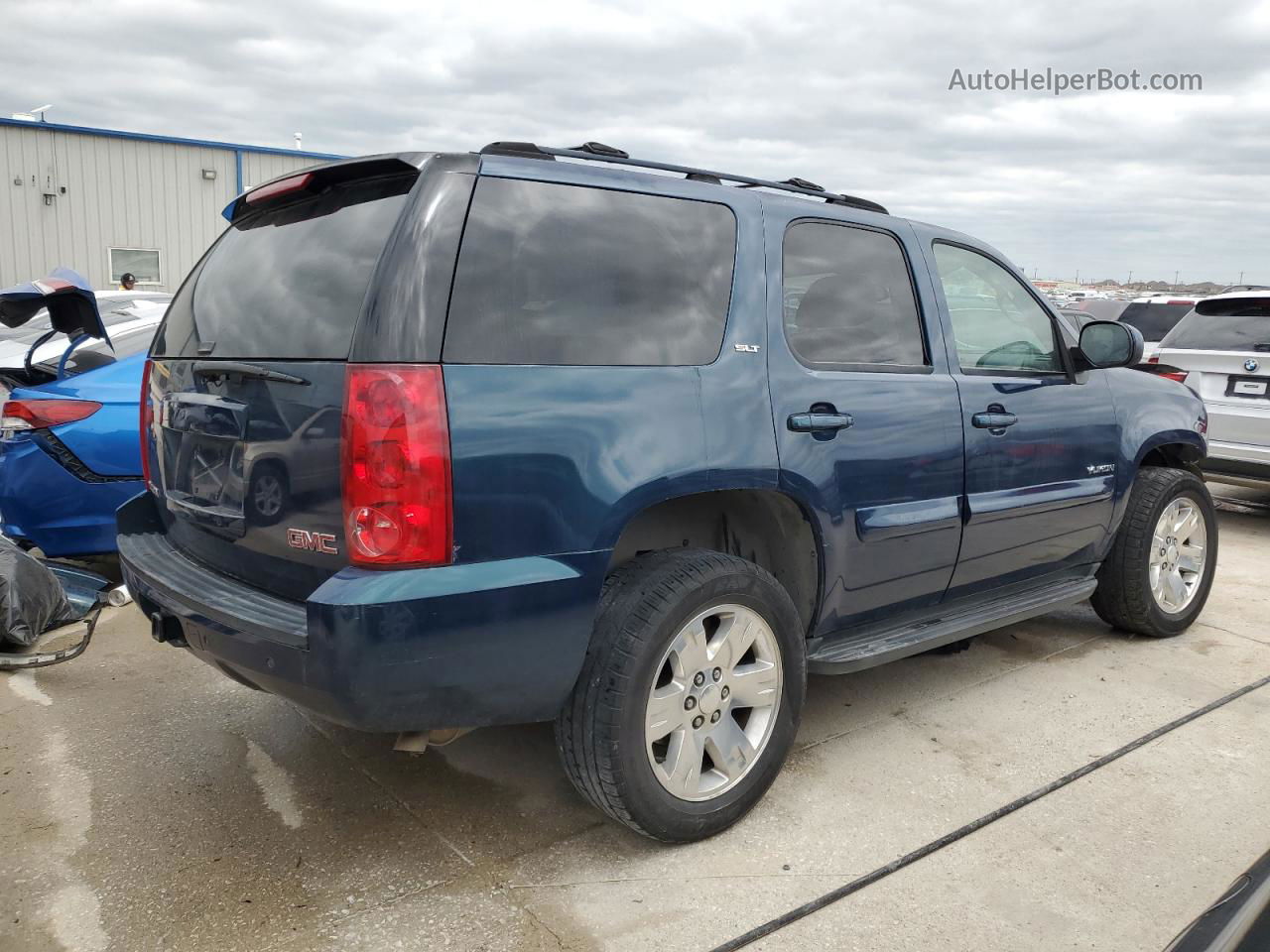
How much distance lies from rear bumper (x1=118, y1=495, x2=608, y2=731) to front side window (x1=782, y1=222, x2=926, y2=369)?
1124 mm

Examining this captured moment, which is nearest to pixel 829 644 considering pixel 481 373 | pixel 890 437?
pixel 890 437

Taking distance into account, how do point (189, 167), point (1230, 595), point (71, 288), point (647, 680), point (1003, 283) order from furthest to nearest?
point (189, 167), point (1230, 595), point (71, 288), point (1003, 283), point (647, 680)

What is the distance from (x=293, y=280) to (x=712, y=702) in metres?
1.59

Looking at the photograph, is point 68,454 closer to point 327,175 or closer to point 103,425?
point 103,425

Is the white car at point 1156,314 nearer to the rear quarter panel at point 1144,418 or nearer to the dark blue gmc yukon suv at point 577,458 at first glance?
the rear quarter panel at point 1144,418

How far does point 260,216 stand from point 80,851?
1849 mm

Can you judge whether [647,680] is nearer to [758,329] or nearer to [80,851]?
[758,329]

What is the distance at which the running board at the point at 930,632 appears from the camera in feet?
10.4

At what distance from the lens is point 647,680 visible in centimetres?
258

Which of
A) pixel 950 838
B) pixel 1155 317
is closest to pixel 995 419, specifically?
pixel 950 838

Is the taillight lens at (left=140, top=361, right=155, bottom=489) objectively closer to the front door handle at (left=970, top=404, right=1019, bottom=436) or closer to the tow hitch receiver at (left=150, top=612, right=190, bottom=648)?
the tow hitch receiver at (left=150, top=612, right=190, bottom=648)

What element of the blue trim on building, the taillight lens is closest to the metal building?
the blue trim on building

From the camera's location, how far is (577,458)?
7.98 ft

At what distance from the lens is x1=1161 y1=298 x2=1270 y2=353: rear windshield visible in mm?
7359
